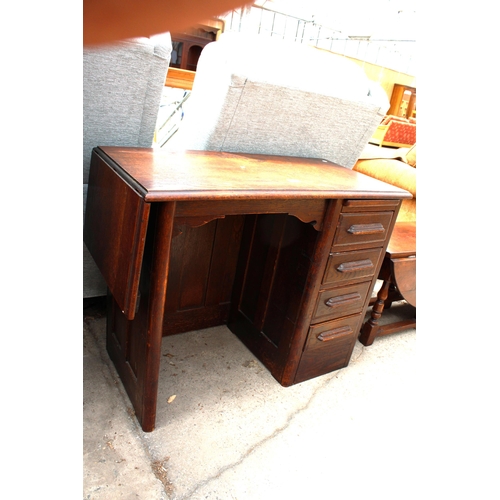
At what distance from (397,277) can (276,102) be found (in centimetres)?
98

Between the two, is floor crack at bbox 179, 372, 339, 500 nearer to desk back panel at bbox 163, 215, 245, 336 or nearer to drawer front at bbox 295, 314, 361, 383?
drawer front at bbox 295, 314, 361, 383

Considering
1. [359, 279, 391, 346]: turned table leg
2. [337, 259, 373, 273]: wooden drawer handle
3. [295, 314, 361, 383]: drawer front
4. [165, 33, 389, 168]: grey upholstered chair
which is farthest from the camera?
[359, 279, 391, 346]: turned table leg

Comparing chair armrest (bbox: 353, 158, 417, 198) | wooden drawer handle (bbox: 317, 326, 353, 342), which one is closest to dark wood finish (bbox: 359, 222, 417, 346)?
wooden drawer handle (bbox: 317, 326, 353, 342)

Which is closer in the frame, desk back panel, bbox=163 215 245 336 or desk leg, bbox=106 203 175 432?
desk leg, bbox=106 203 175 432

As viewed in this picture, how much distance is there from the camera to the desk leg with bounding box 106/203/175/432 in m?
1.18

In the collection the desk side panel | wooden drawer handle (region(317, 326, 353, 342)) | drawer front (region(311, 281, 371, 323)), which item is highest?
the desk side panel

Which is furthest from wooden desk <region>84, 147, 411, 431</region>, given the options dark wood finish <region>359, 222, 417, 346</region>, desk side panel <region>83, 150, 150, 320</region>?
dark wood finish <region>359, 222, 417, 346</region>

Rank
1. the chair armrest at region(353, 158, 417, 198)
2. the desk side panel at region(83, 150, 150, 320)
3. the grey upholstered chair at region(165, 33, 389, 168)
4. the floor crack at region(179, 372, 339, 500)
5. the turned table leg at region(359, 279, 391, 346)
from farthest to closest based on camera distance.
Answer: the chair armrest at region(353, 158, 417, 198) < the turned table leg at region(359, 279, 391, 346) < the grey upholstered chair at region(165, 33, 389, 168) < the floor crack at region(179, 372, 339, 500) < the desk side panel at region(83, 150, 150, 320)

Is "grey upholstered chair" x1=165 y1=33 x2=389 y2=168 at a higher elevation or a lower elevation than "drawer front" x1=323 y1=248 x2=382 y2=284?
higher

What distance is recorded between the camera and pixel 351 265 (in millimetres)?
1646

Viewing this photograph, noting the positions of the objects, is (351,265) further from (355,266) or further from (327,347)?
(327,347)

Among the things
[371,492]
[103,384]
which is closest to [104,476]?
[103,384]

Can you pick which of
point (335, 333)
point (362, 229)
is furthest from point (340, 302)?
point (362, 229)
